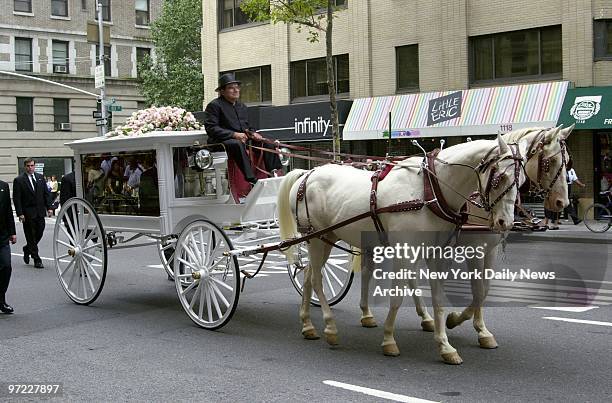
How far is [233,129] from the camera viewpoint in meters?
8.84

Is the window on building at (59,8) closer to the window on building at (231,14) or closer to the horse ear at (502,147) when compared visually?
the window on building at (231,14)

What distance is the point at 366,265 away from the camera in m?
7.83

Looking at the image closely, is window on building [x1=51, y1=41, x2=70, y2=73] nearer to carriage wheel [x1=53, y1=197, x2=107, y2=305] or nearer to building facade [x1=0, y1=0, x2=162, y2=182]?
building facade [x1=0, y1=0, x2=162, y2=182]

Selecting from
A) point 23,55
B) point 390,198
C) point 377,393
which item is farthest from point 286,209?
point 23,55

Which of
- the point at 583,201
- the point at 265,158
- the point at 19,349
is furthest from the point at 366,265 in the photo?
the point at 583,201

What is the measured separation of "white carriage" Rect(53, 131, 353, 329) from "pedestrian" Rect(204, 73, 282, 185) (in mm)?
255

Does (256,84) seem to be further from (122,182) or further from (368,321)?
(368,321)

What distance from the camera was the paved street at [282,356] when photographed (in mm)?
5750

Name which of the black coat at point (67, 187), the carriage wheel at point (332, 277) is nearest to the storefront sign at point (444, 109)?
the black coat at point (67, 187)

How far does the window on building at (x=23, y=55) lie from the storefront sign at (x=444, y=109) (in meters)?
29.5

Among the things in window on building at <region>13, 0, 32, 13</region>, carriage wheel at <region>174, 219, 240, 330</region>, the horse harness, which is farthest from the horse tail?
window on building at <region>13, 0, 32, 13</region>

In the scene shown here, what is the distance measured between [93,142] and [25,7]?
38.8 metres

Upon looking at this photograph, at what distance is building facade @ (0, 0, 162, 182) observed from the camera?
43.4 m

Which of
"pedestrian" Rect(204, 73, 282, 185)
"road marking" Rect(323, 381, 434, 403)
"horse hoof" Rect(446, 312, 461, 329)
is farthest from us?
"pedestrian" Rect(204, 73, 282, 185)
